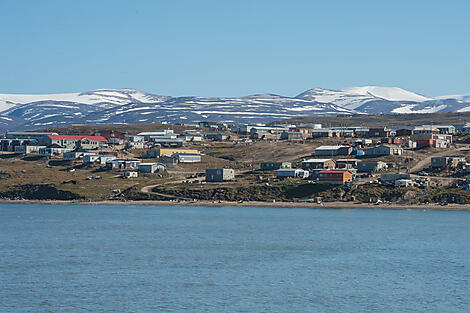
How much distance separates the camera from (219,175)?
80.6m

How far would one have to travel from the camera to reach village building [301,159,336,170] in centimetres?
8425

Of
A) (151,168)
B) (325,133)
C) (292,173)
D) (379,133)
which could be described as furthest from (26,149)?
(379,133)

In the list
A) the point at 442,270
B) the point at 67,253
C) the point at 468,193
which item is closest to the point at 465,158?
the point at 468,193

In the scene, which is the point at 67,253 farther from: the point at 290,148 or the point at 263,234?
the point at 290,148

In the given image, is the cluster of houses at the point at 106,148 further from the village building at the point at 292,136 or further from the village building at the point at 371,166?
the village building at the point at 371,166

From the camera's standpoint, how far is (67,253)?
4303 cm

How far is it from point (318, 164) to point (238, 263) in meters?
46.7

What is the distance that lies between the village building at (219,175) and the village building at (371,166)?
1435 centimetres

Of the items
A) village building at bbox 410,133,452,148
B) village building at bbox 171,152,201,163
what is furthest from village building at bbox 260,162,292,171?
village building at bbox 410,133,452,148

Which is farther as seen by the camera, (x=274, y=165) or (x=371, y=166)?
(x=274, y=165)

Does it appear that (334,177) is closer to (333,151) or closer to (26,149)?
(333,151)

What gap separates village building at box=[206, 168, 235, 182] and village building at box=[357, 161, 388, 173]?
14.3 meters

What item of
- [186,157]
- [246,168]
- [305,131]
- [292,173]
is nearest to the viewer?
[292,173]

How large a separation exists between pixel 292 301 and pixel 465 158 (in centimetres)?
5968
